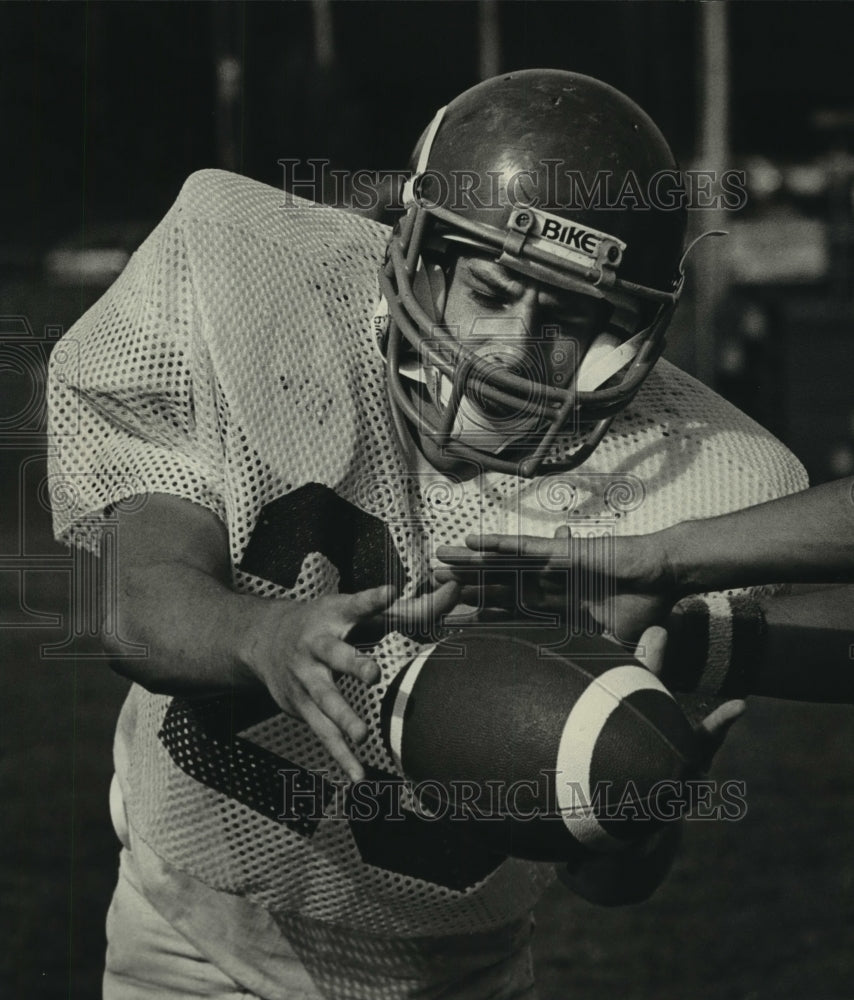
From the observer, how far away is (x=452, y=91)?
42.4 ft

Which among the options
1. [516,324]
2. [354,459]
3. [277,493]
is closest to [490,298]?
[516,324]

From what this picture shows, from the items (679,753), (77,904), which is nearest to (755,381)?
(77,904)

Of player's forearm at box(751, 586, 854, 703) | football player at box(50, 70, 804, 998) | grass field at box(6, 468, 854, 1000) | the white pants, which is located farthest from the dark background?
player's forearm at box(751, 586, 854, 703)

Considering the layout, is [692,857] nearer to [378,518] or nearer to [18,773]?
[18,773]

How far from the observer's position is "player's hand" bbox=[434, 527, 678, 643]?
221 centimetres

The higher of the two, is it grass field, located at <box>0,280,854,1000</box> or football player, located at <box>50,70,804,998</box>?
football player, located at <box>50,70,804,998</box>

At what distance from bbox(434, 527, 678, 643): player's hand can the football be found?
2.9 inches

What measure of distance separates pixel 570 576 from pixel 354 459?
0.42 metres

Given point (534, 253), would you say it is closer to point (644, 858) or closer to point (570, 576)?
point (570, 576)

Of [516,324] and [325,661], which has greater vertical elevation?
[516,324]

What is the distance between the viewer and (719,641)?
257 centimetres

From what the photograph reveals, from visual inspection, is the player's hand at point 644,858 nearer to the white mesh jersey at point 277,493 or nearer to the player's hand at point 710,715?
the player's hand at point 710,715

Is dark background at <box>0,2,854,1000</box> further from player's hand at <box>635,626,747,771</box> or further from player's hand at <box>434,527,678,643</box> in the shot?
player's hand at <box>635,626,747,771</box>

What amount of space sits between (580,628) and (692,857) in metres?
2.83
